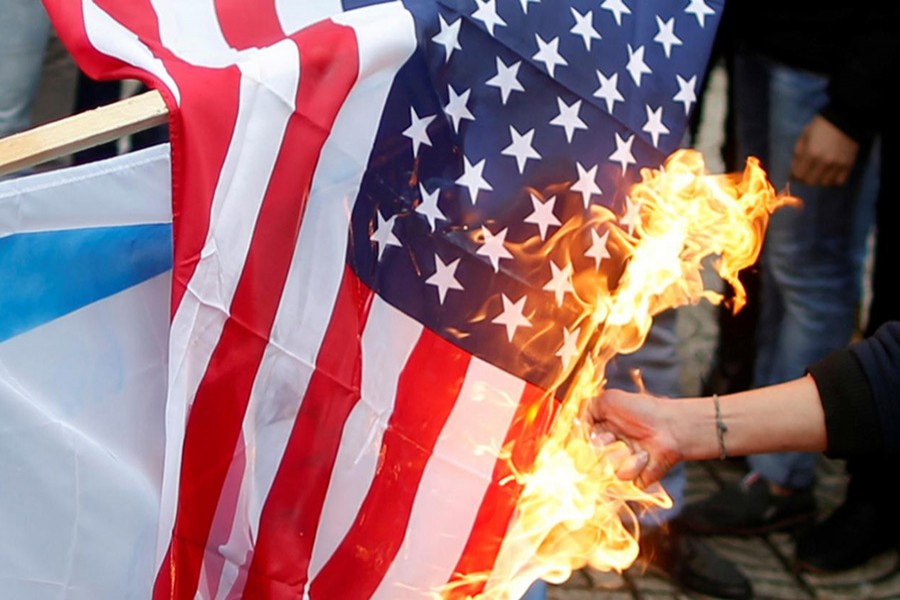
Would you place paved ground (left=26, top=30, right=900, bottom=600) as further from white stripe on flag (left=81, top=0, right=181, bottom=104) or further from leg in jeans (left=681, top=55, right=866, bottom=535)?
white stripe on flag (left=81, top=0, right=181, bottom=104)

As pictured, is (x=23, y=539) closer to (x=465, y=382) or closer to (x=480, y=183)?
(x=465, y=382)

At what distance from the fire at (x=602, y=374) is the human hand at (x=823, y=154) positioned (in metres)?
0.96

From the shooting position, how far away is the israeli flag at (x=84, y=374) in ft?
5.60

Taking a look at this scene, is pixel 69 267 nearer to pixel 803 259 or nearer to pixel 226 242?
pixel 226 242

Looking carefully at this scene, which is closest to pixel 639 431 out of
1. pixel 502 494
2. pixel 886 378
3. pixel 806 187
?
pixel 502 494

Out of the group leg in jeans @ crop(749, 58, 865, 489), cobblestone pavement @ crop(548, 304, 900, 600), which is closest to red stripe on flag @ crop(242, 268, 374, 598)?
cobblestone pavement @ crop(548, 304, 900, 600)

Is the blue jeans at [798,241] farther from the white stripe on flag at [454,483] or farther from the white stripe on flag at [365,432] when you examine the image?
the white stripe on flag at [365,432]

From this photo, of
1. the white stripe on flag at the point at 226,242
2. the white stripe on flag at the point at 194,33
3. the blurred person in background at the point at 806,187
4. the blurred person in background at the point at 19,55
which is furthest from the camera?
the blurred person in background at the point at 806,187

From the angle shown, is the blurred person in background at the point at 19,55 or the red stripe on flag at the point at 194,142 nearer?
the red stripe on flag at the point at 194,142

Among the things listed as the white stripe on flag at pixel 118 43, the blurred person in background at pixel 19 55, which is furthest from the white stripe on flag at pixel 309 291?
the blurred person in background at pixel 19 55

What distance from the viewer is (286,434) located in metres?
1.84

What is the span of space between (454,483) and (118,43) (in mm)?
851

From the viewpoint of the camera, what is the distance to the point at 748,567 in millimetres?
3346

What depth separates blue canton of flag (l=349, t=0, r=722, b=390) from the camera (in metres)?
1.96
